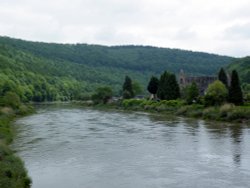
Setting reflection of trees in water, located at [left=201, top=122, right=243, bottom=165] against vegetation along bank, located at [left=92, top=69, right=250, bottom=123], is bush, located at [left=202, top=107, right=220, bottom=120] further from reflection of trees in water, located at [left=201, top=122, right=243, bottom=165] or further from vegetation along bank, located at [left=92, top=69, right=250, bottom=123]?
reflection of trees in water, located at [left=201, top=122, right=243, bottom=165]

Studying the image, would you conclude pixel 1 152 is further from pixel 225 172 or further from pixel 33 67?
pixel 33 67

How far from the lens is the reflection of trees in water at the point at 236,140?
30.6 meters

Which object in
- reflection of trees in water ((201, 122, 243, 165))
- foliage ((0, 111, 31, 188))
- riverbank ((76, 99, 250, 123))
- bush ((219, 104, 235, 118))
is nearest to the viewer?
foliage ((0, 111, 31, 188))

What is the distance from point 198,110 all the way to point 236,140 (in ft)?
88.7

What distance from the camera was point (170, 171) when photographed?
26.6m

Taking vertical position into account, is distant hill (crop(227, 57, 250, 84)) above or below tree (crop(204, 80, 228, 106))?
above

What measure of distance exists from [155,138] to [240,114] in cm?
1794

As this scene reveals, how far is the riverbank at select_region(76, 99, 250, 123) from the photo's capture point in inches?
2184

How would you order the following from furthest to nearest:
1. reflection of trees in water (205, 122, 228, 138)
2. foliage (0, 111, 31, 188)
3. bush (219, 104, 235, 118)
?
bush (219, 104, 235, 118) → reflection of trees in water (205, 122, 228, 138) → foliage (0, 111, 31, 188)

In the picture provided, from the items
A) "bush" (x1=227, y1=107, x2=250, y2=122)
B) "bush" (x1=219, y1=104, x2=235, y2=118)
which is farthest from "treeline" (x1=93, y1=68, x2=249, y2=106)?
"bush" (x1=227, y1=107, x2=250, y2=122)

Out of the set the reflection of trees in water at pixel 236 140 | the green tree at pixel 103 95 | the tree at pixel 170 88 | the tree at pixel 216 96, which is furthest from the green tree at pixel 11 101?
the reflection of trees in water at pixel 236 140

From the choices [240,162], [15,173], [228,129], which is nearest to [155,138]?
[228,129]

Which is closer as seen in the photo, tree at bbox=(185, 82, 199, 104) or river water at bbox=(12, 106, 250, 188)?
river water at bbox=(12, 106, 250, 188)

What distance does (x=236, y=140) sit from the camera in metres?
39.0
